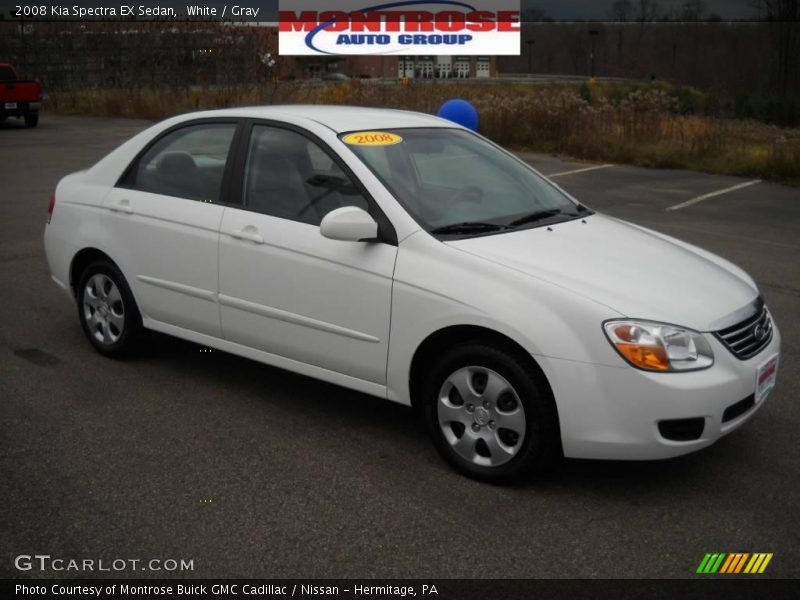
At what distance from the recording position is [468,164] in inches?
214

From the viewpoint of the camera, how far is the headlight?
3998 millimetres

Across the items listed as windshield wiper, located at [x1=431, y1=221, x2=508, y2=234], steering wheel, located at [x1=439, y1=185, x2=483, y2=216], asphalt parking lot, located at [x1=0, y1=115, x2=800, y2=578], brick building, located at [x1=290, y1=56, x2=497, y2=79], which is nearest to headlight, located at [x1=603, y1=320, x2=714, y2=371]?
asphalt parking lot, located at [x1=0, y1=115, x2=800, y2=578]

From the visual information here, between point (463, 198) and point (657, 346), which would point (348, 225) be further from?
point (657, 346)

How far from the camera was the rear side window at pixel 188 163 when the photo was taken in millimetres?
5512

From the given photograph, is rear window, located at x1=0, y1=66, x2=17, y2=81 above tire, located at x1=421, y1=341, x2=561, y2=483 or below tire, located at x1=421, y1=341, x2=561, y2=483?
above

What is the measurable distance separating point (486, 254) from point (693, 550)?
1.54 meters

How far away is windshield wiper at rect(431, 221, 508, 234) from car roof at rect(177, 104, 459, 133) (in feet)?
2.82

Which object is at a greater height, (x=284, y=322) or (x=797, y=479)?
(x=284, y=322)

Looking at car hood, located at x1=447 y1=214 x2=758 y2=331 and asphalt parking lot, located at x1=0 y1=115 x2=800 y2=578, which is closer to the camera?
asphalt parking lot, located at x1=0 y1=115 x2=800 y2=578

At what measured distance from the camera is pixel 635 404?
4000 mm

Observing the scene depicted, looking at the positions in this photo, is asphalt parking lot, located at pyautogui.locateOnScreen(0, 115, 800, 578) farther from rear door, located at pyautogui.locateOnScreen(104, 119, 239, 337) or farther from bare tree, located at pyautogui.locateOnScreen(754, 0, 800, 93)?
bare tree, located at pyautogui.locateOnScreen(754, 0, 800, 93)

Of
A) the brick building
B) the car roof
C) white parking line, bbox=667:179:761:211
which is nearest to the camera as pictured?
the car roof
